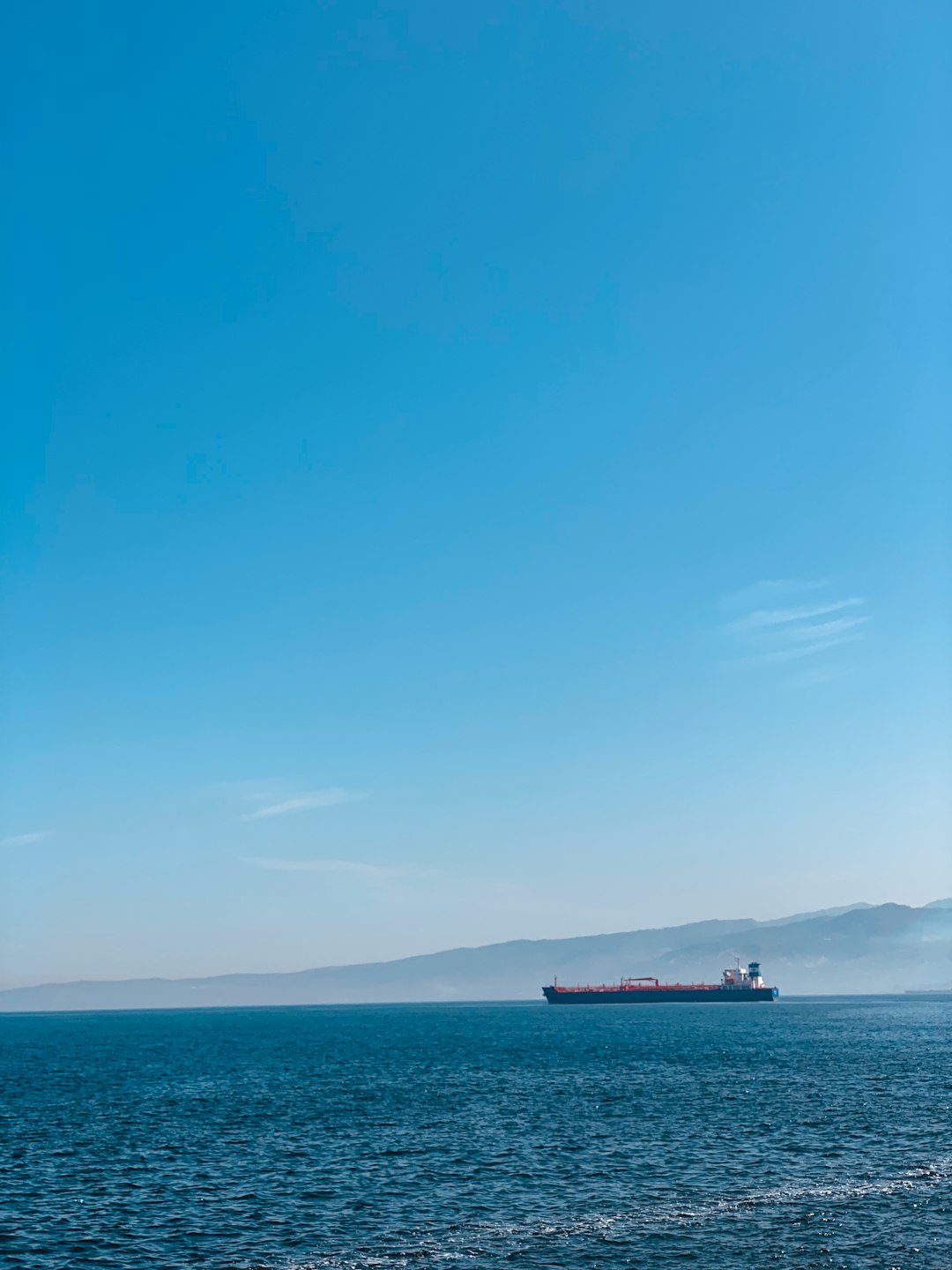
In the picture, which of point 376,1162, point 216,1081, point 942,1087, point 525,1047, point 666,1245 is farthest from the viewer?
point 525,1047

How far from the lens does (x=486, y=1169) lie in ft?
185

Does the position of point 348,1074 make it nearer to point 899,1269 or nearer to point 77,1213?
point 77,1213

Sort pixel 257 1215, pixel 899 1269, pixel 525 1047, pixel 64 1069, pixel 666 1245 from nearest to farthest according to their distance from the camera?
pixel 899 1269, pixel 666 1245, pixel 257 1215, pixel 64 1069, pixel 525 1047

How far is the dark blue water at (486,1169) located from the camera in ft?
138

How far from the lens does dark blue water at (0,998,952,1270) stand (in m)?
42.1

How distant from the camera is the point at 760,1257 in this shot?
39969 millimetres

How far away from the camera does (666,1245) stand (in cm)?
4169

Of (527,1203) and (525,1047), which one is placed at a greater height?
(527,1203)

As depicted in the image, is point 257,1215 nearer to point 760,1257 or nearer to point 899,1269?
point 760,1257

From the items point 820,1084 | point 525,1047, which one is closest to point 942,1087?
point 820,1084

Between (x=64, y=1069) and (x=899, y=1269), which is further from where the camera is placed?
(x=64, y=1069)

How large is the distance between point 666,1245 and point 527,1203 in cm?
882

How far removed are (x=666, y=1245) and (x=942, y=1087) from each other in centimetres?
6362

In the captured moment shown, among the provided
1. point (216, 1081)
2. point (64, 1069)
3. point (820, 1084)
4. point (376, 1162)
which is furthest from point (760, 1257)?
point (64, 1069)
